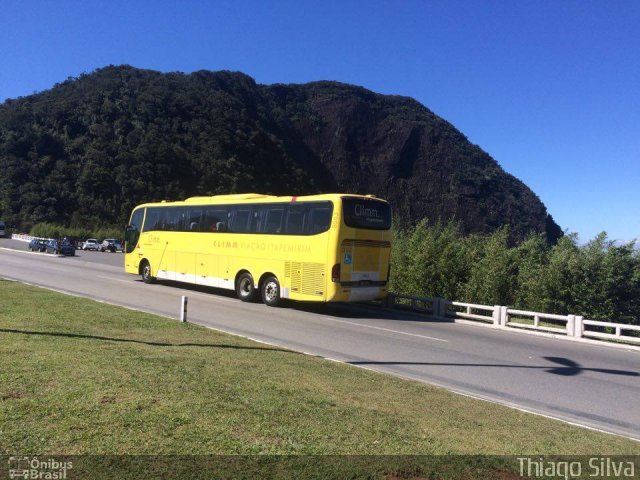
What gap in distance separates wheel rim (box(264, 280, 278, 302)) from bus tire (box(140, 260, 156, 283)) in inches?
302

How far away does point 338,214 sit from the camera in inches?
634

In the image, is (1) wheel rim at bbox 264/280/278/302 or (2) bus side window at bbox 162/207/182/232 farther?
(2) bus side window at bbox 162/207/182/232

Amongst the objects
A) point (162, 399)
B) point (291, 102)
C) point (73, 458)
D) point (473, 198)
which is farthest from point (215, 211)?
point (291, 102)

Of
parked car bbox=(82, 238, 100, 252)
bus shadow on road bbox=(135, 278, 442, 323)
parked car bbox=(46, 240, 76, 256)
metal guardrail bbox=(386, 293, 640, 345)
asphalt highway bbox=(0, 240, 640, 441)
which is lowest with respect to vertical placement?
asphalt highway bbox=(0, 240, 640, 441)

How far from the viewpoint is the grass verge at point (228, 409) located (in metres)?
4.48

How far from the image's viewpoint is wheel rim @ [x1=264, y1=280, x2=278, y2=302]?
708 inches

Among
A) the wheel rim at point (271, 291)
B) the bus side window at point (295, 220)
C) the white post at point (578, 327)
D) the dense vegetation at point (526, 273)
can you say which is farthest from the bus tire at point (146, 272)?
the white post at point (578, 327)

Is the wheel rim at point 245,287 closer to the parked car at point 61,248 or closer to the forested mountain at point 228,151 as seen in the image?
the parked car at point 61,248

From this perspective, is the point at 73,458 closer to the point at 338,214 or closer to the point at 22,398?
the point at 22,398

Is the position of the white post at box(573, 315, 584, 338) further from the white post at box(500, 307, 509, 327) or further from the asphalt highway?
the white post at box(500, 307, 509, 327)

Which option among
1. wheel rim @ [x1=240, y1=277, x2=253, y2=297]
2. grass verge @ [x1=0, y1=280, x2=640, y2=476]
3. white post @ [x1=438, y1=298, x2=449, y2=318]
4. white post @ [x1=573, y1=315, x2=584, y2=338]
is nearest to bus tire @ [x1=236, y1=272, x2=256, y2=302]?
wheel rim @ [x1=240, y1=277, x2=253, y2=297]

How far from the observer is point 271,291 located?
1816cm

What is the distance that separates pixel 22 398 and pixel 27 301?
29.4 feet

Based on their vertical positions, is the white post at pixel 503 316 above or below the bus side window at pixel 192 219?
below
